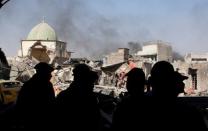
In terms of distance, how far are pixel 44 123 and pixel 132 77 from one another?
1.30 m

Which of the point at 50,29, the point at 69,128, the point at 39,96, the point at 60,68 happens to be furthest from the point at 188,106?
the point at 50,29

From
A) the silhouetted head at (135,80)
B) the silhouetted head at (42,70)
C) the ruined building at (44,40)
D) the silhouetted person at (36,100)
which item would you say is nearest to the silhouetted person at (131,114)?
the silhouetted head at (135,80)

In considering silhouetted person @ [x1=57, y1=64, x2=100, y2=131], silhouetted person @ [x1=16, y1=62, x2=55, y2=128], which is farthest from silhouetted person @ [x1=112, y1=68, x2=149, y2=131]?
silhouetted person @ [x1=16, y1=62, x2=55, y2=128]

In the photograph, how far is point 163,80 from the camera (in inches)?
144

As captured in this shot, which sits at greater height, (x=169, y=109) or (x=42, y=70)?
(x=42, y=70)

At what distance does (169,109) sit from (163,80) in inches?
8.0

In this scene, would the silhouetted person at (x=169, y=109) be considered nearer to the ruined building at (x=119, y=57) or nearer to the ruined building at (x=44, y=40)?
the ruined building at (x=119, y=57)

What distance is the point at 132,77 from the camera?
15.4 ft

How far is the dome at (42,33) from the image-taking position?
72562 mm

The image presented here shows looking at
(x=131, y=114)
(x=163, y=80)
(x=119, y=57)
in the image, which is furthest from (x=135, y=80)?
(x=119, y=57)

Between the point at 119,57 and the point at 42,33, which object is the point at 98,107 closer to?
the point at 119,57

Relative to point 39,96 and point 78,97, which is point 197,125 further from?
point 39,96

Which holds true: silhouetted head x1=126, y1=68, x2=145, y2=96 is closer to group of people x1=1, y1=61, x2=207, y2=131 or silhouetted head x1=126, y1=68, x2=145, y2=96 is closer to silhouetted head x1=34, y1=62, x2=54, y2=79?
group of people x1=1, y1=61, x2=207, y2=131

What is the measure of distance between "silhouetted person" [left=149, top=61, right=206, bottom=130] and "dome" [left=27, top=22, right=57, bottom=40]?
227 ft
